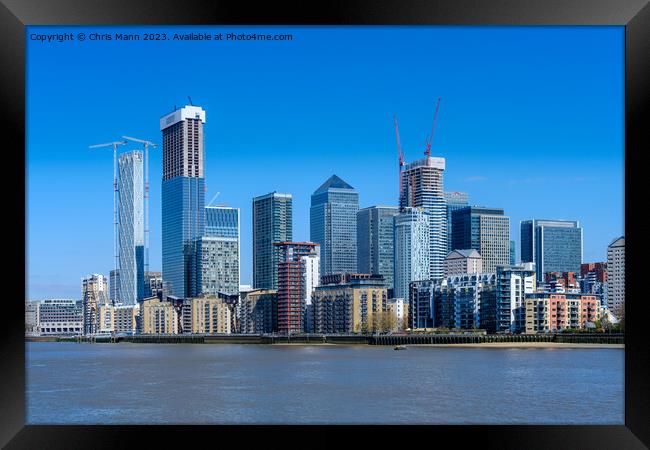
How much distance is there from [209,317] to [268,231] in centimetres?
1389

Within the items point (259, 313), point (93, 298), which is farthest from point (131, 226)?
point (259, 313)

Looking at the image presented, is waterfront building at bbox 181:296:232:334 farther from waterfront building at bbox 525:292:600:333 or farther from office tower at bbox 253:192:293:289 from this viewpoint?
waterfront building at bbox 525:292:600:333

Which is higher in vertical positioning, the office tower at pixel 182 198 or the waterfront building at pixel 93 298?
the office tower at pixel 182 198

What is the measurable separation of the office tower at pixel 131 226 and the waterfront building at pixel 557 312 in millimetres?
47624

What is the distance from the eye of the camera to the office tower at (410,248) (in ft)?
253

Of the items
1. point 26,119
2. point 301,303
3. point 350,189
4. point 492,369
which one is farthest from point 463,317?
point 26,119

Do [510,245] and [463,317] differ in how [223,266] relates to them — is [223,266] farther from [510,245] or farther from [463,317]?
[463,317]

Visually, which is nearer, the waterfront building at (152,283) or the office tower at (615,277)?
the office tower at (615,277)

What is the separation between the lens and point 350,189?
92.6 m

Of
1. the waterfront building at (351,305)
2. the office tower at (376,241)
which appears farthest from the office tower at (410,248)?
the waterfront building at (351,305)

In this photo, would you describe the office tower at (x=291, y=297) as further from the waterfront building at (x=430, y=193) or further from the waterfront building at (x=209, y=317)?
the waterfront building at (x=430, y=193)

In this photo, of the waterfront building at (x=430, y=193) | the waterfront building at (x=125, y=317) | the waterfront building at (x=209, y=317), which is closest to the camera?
the waterfront building at (x=209, y=317)

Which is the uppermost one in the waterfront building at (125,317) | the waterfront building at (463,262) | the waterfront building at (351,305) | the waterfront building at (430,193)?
the waterfront building at (430,193)
